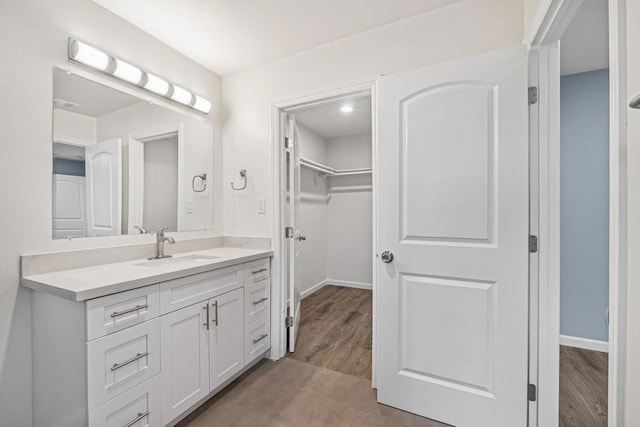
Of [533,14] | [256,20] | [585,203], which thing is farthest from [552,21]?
[585,203]

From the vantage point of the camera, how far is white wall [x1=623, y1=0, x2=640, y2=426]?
2.03 ft

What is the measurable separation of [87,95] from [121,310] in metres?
1.25

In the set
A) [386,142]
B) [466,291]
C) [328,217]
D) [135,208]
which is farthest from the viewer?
[328,217]

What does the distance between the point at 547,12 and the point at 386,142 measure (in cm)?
84

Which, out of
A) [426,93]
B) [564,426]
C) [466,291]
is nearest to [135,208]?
[426,93]

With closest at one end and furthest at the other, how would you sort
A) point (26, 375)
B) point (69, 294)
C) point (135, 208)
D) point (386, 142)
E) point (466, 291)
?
point (69, 294) < point (26, 375) < point (466, 291) < point (386, 142) < point (135, 208)

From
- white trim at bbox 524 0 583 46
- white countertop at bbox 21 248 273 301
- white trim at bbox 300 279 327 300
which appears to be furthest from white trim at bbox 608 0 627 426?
white trim at bbox 300 279 327 300

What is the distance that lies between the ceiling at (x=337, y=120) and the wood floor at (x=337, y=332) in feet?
7.33

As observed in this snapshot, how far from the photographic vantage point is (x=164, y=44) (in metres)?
2.00

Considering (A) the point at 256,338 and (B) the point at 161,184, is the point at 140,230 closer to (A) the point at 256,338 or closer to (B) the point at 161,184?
(B) the point at 161,184

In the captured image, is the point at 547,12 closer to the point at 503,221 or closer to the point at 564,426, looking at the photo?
the point at 503,221

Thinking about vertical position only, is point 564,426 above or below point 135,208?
below

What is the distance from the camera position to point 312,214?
3943mm

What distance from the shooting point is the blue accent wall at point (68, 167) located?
1.46 m
